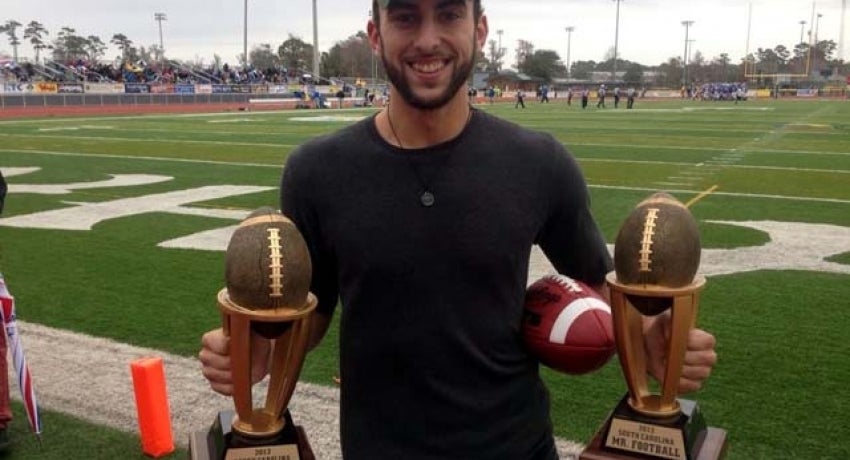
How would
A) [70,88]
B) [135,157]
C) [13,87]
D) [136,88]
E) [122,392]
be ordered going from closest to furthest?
1. [122,392]
2. [135,157]
3. [13,87]
4. [70,88]
5. [136,88]

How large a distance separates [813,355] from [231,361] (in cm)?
400

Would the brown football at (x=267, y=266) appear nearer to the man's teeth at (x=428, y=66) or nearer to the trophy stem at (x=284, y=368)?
the trophy stem at (x=284, y=368)

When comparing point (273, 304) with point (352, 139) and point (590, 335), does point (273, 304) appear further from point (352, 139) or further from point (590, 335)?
point (590, 335)

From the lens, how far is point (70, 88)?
40.5 m

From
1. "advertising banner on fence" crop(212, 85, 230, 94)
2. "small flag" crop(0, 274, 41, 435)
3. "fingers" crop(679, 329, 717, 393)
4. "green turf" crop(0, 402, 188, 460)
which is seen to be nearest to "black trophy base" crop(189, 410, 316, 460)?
"fingers" crop(679, 329, 717, 393)

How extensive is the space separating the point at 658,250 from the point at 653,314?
167mm

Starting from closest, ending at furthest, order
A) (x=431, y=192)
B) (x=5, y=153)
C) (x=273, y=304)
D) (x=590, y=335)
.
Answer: (x=273, y=304) < (x=431, y=192) < (x=590, y=335) < (x=5, y=153)

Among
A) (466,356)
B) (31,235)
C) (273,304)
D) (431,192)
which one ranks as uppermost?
(431,192)

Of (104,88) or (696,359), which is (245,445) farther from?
(104,88)

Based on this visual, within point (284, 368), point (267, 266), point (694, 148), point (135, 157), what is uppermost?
point (267, 266)

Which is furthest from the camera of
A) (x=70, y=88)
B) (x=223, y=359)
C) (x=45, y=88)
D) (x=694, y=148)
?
(x=70, y=88)

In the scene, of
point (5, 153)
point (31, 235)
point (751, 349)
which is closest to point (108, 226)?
point (31, 235)

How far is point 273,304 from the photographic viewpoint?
167cm

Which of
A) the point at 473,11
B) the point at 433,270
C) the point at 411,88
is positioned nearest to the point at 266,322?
the point at 433,270
